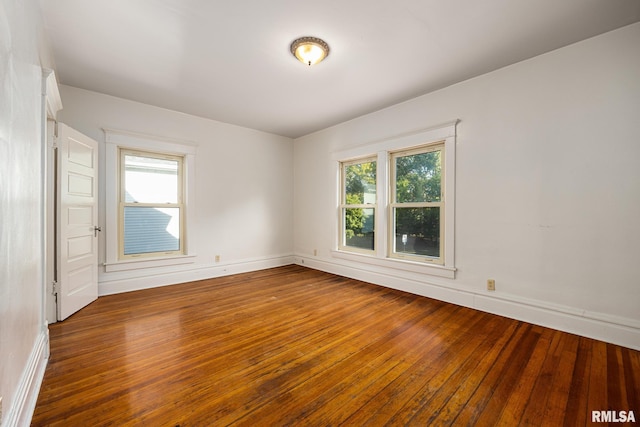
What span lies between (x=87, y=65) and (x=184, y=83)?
0.91 metres

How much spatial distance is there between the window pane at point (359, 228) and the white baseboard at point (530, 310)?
1.57ft

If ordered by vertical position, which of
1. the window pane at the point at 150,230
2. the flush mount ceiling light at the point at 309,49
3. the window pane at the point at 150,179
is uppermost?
the flush mount ceiling light at the point at 309,49

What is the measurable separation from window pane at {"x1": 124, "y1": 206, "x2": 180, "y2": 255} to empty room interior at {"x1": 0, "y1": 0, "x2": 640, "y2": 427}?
0.10ft

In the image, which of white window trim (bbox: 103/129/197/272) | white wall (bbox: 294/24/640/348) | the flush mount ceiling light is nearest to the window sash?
white wall (bbox: 294/24/640/348)

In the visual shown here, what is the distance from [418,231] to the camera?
3.78 meters

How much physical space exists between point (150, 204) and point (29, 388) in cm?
295

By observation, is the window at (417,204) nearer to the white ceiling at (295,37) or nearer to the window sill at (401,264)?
the window sill at (401,264)

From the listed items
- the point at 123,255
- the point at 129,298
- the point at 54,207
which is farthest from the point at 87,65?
the point at 129,298

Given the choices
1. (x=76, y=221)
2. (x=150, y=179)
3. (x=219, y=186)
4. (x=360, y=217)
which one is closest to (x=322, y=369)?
(x=360, y=217)

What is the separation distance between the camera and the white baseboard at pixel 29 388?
4.09ft

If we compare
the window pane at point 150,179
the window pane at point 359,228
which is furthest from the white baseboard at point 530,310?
the window pane at point 150,179

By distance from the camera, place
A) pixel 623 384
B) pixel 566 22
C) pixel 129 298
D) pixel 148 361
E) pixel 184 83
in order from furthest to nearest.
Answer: pixel 129 298 < pixel 184 83 < pixel 566 22 < pixel 148 361 < pixel 623 384

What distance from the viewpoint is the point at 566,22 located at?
7.25 ft

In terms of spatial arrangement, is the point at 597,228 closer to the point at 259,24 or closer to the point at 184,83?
the point at 259,24
